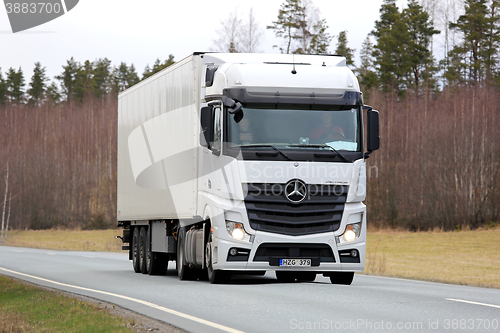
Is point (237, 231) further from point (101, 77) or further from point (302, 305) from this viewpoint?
point (101, 77)

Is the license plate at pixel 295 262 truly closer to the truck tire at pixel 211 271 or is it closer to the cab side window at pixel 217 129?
the truck tire at pixel 211 271

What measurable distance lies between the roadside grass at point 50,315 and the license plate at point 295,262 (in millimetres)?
3509

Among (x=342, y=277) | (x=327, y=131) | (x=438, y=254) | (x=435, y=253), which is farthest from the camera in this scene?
(x=435, y=253)

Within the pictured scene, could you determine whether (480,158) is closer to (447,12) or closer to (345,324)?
(447,12)

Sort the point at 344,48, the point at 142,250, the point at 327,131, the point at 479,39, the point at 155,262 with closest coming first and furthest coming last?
the point at 327,131 < the point at 155,262 < the point at 142,250 < the point at 479,39 < the point at 344,48

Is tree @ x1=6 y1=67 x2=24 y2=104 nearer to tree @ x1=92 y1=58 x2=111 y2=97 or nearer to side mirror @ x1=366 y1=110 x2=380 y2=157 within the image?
tree @ x1=92 y1=58 x2=111 y2=97

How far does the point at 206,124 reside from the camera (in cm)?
1330

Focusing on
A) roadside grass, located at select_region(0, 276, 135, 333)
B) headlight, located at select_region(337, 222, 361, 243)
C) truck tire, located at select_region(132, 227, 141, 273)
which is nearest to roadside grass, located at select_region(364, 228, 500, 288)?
truck tire, located at select_region(132, 227, 141, 273)

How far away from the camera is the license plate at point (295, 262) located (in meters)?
13.0

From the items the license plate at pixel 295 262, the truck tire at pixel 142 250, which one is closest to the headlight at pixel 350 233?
the license plate at pixel 295 262

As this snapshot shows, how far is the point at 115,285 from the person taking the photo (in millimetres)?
14961

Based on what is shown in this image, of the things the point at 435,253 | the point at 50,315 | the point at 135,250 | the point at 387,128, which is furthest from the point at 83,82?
the point at 50,315

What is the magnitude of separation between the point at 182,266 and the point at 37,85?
104 m

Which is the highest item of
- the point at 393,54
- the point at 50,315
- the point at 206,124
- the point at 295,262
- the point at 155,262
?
the point at 393,54
